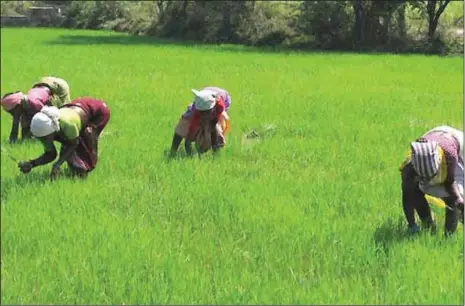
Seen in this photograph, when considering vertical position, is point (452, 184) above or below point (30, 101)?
above

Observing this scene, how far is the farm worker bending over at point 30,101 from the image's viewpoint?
5480mm

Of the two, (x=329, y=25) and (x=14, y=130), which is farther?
(x=329, y=25)

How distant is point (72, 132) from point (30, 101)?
4.48 ft

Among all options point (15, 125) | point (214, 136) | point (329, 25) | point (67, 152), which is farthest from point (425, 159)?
point (329, 25)

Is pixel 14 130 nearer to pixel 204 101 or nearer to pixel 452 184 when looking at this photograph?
pixel 204 101

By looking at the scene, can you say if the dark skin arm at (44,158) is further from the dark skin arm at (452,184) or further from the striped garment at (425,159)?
the dark skin arm at (452,184)

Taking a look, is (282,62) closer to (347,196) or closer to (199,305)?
(347,196)

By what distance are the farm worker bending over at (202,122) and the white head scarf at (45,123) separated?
1.34 m

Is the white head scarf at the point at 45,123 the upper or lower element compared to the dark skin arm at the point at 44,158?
upper

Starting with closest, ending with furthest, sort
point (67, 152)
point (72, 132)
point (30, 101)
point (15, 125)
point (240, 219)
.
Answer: point (240, 219) → point (72, 132) → point (67, 152) → point (30, 101) → point (15, 125)

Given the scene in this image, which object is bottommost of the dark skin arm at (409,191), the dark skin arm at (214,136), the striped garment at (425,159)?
the dark skin arm at (214,136)

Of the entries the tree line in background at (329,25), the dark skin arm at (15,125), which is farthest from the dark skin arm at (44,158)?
the tree line in background at (329,25)

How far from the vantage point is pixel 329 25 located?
63.9ft

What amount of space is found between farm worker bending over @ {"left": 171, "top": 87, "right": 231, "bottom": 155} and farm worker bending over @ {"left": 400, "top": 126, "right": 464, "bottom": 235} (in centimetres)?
210
